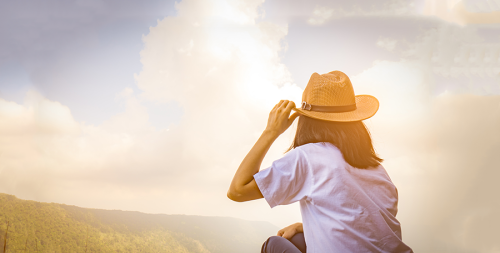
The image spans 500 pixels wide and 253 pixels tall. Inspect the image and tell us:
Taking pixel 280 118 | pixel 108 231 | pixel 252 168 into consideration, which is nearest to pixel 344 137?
pixel 280 118

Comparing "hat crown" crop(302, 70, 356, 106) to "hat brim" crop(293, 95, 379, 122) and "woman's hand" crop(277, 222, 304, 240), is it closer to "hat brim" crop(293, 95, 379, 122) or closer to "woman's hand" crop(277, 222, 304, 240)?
"hat brim" crop(293, 95, 379, 122)

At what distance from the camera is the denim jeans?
1006mm

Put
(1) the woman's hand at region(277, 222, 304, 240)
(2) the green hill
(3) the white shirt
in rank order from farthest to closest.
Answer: (2) the green hill → (1) the woman's hand at region(277, 222, 304, 240) → (3) the white shirt

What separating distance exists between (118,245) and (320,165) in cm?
599

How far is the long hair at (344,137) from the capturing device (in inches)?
34.7

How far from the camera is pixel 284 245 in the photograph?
103 cm

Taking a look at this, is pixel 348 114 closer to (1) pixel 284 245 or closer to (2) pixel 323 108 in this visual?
(2) pixel 323 108

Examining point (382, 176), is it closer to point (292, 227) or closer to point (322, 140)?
point (322, 140)

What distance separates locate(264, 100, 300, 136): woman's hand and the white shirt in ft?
0.47

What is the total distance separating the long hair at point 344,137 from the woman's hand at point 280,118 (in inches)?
2.4

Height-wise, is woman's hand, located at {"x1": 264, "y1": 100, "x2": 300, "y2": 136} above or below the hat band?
below

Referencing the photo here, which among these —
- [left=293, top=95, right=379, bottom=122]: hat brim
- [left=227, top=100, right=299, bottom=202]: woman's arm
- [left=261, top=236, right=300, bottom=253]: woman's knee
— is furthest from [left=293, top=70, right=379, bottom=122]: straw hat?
[left=261, top=236, right=300, bottom=253]: woman's knee

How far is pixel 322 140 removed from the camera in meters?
0.92

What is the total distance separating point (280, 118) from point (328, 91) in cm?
22
